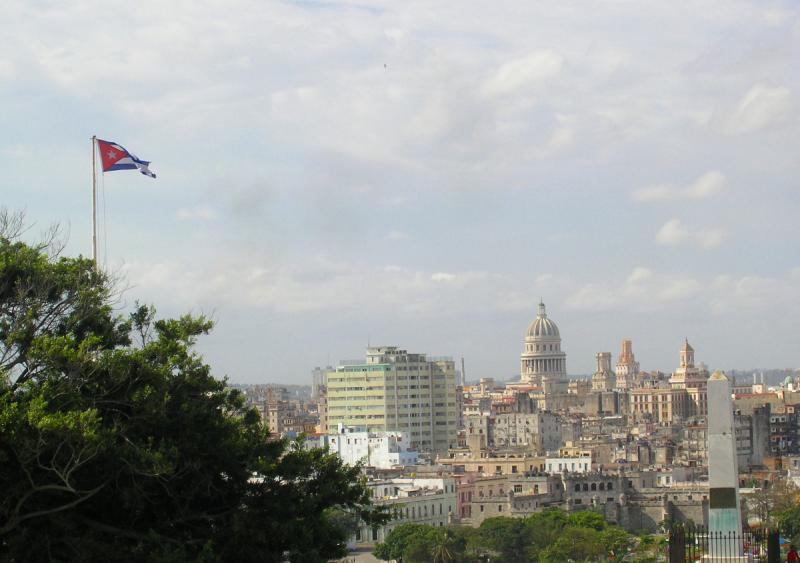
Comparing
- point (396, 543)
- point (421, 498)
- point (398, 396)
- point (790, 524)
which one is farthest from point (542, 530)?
point (398, 396)

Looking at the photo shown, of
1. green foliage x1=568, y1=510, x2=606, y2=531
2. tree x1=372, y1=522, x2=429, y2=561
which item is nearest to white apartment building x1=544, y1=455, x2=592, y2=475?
green foliage x1=568, y1=510, x2=606, y2=531

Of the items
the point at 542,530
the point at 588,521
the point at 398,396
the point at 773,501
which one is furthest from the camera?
the point at 398,396

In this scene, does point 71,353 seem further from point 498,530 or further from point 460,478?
point 460,478

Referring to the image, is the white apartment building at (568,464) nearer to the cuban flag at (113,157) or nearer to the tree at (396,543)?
the tree at (396,543)

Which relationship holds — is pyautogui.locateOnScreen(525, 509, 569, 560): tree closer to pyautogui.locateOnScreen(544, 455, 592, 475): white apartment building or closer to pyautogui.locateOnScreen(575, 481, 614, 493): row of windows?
pyautogui.locateOnScreen(575, 481, 614, 493): row of windows

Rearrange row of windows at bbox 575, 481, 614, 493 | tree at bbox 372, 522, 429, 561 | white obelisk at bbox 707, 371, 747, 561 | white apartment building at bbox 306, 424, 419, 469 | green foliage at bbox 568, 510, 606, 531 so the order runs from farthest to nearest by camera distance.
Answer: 1. white apartment building at bbox 306, 424, 419, 469
2. row of windows at bbox 575, 481, 614, 493
3. green foliage at bbox 568, 510, 606, 531
4. tree at bbox 372, 522, 429, 561
5. white obelisk at bbox 707, 371, 747, 561

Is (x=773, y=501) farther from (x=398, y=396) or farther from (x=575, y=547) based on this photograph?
(x=398, y=396)

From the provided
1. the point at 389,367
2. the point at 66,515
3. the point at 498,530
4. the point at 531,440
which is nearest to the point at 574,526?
the point at 498,530
